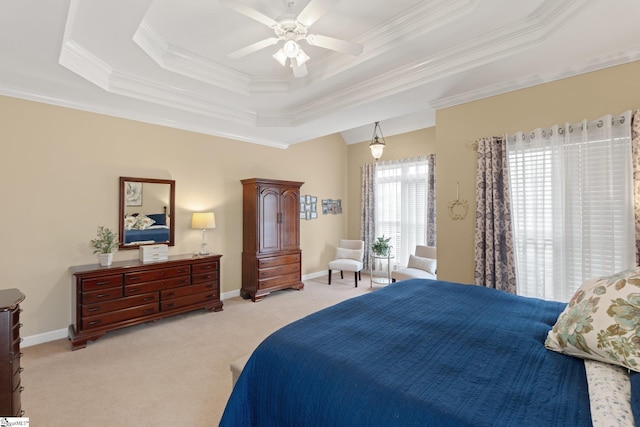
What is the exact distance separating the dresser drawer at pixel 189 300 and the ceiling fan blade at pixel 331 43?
3.37 metres

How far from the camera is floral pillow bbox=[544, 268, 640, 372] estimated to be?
1166 mm

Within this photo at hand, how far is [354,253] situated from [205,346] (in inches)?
136

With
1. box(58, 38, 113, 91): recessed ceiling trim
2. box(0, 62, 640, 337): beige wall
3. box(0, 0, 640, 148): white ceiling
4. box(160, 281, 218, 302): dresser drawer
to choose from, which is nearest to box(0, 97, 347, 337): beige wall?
box(0, 62, 640, 337): beige wall

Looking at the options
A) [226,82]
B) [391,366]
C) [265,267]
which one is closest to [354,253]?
[265,267]

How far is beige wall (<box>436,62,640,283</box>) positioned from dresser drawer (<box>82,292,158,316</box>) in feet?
11.5

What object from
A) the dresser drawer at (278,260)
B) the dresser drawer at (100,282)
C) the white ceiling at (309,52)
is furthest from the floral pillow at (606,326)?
the dresser drawer at (278,260)

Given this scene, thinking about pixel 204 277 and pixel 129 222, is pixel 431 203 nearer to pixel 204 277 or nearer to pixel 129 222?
pixel 204 277

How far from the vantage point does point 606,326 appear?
1241 millimetres

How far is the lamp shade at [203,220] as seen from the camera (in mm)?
4320

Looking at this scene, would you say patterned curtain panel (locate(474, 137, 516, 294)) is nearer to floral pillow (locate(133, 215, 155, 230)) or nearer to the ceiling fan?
the ceiling fan

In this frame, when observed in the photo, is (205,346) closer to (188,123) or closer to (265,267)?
(265,267)

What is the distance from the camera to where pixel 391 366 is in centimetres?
123

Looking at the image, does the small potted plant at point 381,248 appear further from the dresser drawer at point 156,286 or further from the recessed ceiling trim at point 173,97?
Answer: the dresser drawer at point 156,286

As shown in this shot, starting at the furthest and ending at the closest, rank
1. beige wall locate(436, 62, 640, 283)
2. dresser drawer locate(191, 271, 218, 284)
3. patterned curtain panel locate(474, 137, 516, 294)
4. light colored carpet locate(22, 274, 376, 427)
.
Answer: dresser drawer locate(191, 271, 218, 284) < patterned curtain panel locate(474, 137, 516, 294) < beige wall locate(436, 62, 640, 283) < light colored carpet locate(22, 274, 376, 427)
